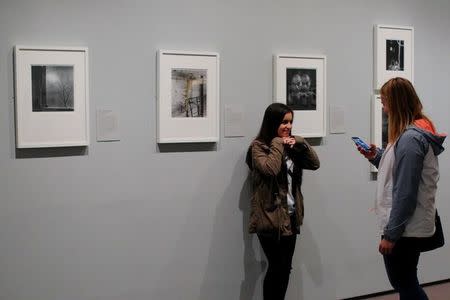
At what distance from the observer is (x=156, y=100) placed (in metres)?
3.31

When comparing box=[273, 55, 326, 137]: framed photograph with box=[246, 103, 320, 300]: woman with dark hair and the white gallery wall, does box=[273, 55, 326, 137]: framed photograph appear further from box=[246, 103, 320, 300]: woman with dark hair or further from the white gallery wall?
box=[246, 103, 320, 300]: woman with dark hair

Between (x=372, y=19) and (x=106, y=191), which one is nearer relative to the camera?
(x=106, y=191)

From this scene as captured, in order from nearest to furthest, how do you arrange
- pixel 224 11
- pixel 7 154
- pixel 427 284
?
pixel 7 154
pixel 224 11
pixel 427 284

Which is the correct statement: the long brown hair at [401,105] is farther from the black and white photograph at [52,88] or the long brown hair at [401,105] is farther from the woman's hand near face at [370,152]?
the black and white photograph at [52,88]

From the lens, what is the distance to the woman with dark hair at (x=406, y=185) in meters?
2.55

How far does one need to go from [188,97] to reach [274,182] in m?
0.77

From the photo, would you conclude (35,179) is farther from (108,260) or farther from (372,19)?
(372,19)

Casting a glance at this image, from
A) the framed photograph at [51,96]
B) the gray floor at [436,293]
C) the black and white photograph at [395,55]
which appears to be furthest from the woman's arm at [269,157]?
the gray floor at [436,293]

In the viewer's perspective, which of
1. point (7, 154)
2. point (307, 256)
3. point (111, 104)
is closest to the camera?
point (7, 154)

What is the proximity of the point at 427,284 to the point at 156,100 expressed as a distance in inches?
107

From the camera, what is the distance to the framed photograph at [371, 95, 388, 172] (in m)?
3.96

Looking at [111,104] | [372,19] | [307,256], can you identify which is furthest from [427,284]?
[111,104]

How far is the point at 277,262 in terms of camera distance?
3.26m

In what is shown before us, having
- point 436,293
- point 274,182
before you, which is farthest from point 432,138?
point 436,293
